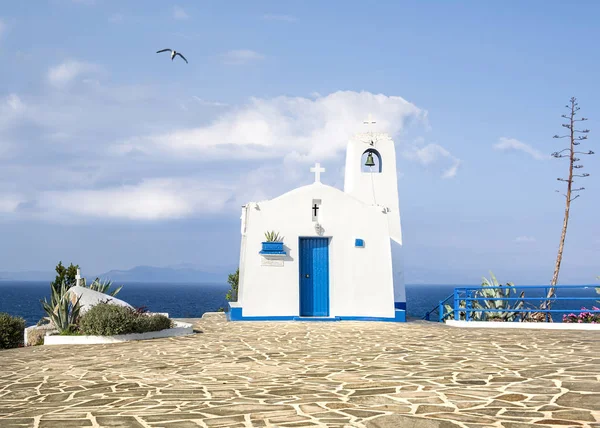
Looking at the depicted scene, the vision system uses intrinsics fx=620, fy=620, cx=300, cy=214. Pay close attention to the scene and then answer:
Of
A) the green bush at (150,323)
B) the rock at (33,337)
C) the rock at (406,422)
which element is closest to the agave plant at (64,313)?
the rock at (33,337)

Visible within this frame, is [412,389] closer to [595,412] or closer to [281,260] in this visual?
[595,412]

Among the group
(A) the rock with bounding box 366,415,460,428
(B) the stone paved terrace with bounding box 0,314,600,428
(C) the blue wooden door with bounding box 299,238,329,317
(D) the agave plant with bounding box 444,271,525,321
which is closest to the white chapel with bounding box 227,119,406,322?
(C) the blue wooden door with bounding box 299,238,329,317

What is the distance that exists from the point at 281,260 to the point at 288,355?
7591 mm

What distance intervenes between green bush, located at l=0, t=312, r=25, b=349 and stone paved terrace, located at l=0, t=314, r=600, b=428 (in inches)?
46.7

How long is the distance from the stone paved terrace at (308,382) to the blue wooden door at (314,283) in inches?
182

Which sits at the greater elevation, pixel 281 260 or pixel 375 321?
pixel 281 260

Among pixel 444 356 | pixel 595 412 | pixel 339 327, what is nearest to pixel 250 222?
pixel 339 327

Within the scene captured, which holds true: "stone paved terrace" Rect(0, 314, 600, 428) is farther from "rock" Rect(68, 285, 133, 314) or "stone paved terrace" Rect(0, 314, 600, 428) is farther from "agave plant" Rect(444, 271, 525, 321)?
"agave plant" Rect(444, 271, 525, 321)

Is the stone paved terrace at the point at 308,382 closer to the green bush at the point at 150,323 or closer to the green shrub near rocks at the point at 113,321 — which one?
the green shrub near rocks at the point at 113,321

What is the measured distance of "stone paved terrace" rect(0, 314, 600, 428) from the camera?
254 inches

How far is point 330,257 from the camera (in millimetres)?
19031

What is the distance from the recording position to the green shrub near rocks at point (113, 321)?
1415 cm

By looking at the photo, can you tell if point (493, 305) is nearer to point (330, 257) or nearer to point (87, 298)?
point (330, 257)

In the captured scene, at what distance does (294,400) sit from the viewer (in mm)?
7277
